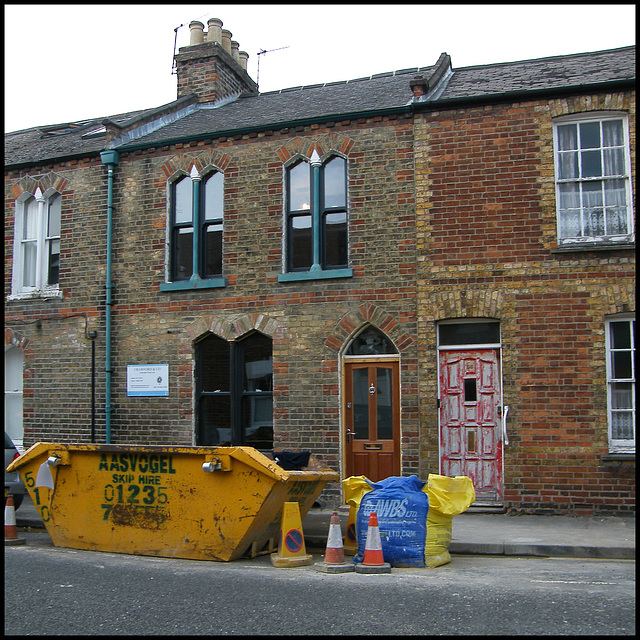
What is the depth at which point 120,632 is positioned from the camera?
5.45 m

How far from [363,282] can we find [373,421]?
2.17m

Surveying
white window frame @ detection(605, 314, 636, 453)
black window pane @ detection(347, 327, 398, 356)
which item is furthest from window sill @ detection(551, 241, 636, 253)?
black window pane @ detection(347, 327, 398, 356)

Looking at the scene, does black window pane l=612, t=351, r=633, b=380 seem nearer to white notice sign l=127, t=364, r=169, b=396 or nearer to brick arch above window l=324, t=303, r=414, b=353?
brick arch above window l=324, t=303, r=414, b=353

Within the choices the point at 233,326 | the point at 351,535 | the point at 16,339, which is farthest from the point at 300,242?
the point at 16,339

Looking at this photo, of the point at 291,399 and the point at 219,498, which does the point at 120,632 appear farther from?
the point at 291,399

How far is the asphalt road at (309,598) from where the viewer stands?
219 inches

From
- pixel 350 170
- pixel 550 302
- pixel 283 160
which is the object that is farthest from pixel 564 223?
pixel 283 160

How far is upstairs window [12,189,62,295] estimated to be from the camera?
14336 mm

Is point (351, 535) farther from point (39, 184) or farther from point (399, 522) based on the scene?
point (39, 184)

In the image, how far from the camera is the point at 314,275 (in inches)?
484

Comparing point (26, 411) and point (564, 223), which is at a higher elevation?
point (564, 223)

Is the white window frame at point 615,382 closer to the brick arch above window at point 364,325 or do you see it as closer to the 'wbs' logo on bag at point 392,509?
the brick arch above window at point 364,325

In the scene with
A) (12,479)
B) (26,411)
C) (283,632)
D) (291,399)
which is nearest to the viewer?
(283,632)

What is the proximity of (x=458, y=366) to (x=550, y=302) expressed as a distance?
163 cm
